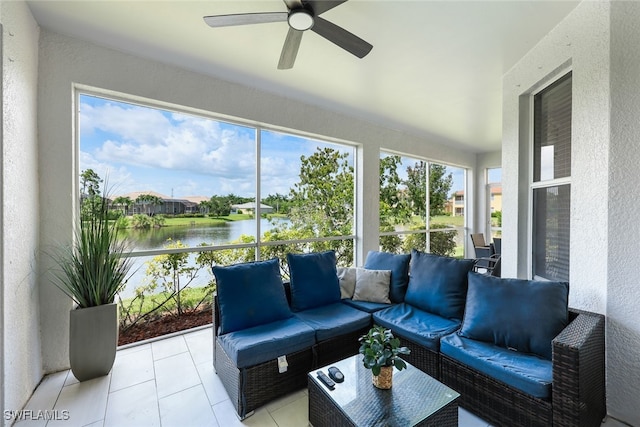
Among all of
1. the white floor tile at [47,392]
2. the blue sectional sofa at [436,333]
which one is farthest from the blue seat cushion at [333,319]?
the white floor tile at [47,392]

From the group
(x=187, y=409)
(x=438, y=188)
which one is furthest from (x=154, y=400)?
(x=438, y=188)

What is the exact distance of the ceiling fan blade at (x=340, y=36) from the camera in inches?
69.0

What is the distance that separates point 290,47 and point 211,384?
2.71m

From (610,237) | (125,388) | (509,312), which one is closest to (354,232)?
(509,312)

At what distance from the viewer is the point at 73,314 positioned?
6.81ft

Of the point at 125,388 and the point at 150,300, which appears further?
the point at 150,300

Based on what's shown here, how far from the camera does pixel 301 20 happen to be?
67.2 inches

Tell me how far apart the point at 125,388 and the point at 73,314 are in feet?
2.35

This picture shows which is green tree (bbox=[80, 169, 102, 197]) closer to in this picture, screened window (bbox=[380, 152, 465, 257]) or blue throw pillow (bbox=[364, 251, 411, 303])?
blue throw pillow (bbox=[364, 251, 411, 303])

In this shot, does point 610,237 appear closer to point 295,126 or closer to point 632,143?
point 632,143

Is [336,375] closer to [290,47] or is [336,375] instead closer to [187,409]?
[187,409]

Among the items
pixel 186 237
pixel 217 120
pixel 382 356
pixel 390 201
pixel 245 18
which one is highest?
pixel 245 18

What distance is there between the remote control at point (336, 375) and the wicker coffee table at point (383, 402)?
0.03 metres

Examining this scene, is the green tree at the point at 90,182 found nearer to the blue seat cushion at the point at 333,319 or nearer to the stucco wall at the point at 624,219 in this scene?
the blue seat cushion at the point at 333,319
